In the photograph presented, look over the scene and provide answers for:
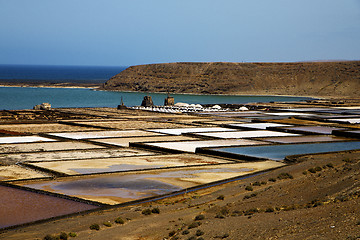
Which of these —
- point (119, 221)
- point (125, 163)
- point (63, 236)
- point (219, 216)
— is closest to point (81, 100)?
point (125, 163)

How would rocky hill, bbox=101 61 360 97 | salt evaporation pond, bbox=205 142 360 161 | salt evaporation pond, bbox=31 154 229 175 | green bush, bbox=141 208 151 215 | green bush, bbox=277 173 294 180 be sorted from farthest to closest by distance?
rocky hill, bbox=101 61 360 97 < salt evaporation pond, bbox=205 142 360 161 < salt evaporation pond, bbox=31 154 229 175 < green bush, bbox=277 173 294 180 < green bush, bbox=141 208 151 215

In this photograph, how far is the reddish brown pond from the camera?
1612 cm

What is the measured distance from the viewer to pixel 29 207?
57.2 ft

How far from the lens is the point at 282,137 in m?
37.7

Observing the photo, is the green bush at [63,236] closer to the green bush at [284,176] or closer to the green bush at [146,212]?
the green bush at [146,212]

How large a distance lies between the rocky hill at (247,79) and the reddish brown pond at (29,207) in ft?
365

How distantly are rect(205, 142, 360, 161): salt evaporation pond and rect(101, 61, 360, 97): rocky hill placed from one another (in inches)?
3698

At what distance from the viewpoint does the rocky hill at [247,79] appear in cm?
A: 13488

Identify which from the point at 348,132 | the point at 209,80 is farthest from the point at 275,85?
the point at 348,132

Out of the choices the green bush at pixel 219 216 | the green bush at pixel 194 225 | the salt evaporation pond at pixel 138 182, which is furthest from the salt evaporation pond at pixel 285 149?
the green bush at pixel 194 225

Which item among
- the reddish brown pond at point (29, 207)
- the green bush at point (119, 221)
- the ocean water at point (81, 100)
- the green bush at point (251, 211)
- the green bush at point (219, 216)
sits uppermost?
the green bush at point (251, 211)

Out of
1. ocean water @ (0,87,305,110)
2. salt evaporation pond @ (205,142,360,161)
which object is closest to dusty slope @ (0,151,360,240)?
salt evaporation pond @ (205,142,360,161)

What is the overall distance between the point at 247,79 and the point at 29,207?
429ft

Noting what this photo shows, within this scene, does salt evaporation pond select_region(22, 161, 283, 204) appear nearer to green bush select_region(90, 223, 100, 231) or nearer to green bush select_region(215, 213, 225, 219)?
green bush select_region(90, 223, 100, 231)
